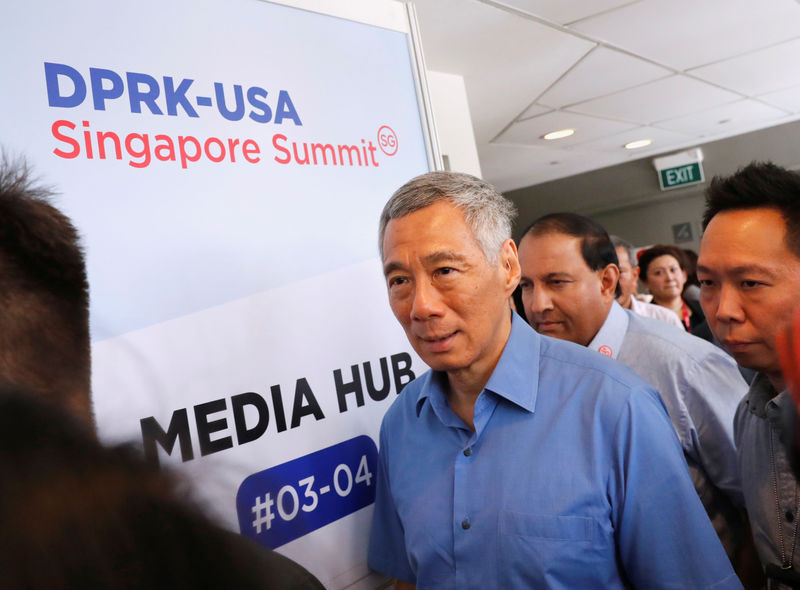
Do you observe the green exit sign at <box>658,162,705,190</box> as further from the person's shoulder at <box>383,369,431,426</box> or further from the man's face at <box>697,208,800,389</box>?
the person's shoulder at <box>383,369,431,426</box>

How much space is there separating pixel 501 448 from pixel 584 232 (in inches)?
41.3

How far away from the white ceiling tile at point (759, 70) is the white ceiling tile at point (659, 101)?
11cm

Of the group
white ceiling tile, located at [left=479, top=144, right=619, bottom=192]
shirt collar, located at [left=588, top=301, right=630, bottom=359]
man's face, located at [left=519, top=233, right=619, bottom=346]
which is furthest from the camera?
white ceiling tile, located at [left=479, top=144, right=619, bottom=192]

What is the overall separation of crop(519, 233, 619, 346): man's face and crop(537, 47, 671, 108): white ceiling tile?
5.62 ft

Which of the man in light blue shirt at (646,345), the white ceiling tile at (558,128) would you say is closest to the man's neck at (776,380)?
the man in light blue shirt at (646,345)

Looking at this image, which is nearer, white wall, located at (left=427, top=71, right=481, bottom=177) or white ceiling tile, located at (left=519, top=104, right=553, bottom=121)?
white wall, located at (left=427, top=71, right=481, bottom=177)

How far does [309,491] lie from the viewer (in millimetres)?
1237

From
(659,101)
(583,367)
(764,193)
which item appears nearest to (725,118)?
(659,101)

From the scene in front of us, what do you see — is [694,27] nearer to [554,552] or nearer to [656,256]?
[656,256]

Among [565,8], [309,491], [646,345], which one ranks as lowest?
[309,491]

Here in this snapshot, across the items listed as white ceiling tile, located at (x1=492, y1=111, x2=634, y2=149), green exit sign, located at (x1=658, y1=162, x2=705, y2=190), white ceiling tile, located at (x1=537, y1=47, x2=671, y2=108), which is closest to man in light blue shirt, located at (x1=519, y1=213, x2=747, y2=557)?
white ceiling tile, located at (x1=537, y1=47, x2=671, y2=108)

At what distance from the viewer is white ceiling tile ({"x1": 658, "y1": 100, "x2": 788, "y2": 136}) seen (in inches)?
211

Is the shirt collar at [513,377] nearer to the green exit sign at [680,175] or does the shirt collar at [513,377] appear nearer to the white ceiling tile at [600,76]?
the white ceiling tile at [600,76]

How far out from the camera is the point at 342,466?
1315 millimetres
